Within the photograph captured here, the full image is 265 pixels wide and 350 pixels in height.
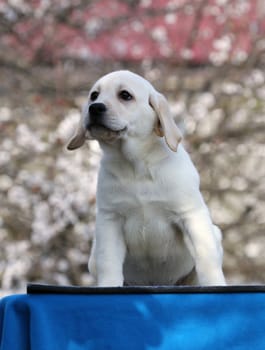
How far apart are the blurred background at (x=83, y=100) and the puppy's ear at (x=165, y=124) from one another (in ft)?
9.22

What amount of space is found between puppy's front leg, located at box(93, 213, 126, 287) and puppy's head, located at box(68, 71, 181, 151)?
0.27 metres

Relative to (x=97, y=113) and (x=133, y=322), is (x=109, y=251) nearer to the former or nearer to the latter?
(x=97, y=113)

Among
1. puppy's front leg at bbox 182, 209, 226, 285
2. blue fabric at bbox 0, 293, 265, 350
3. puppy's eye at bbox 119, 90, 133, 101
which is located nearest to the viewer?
blue fabric at bbox 0, 293, 265, 350

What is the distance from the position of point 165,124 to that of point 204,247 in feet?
1.33

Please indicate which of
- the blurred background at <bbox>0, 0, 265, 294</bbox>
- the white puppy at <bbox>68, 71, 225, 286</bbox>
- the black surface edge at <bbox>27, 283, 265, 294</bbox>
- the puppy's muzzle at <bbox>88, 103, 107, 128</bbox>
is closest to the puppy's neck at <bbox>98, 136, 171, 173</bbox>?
the white puppy at <bbox>68, 71, 225, 286</bbox>

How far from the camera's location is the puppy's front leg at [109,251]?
2105mm

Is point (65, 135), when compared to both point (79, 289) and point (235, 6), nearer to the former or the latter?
point (235, 6)

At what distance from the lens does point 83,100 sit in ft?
17.2

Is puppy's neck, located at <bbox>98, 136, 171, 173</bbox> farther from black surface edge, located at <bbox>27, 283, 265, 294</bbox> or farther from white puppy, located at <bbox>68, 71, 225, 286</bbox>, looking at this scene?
black surface edge, located at <bbox>27, 283, 265, 294</bbox>

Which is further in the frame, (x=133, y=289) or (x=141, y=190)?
(x=141, y=190)

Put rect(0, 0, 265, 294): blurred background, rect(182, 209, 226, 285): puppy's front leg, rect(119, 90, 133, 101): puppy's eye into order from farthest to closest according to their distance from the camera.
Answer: rect(0, 0, 265, 294): blurred background
rect(119, 90, 133, 101): puppy's eye
rect(182, 209, 226, 285): puppy's front leg

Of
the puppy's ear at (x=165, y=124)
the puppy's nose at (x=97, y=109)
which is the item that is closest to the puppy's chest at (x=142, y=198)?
the puppy's ear at (x=165, y=124)

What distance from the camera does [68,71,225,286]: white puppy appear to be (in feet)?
6.86

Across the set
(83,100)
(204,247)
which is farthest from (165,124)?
(83,100)
